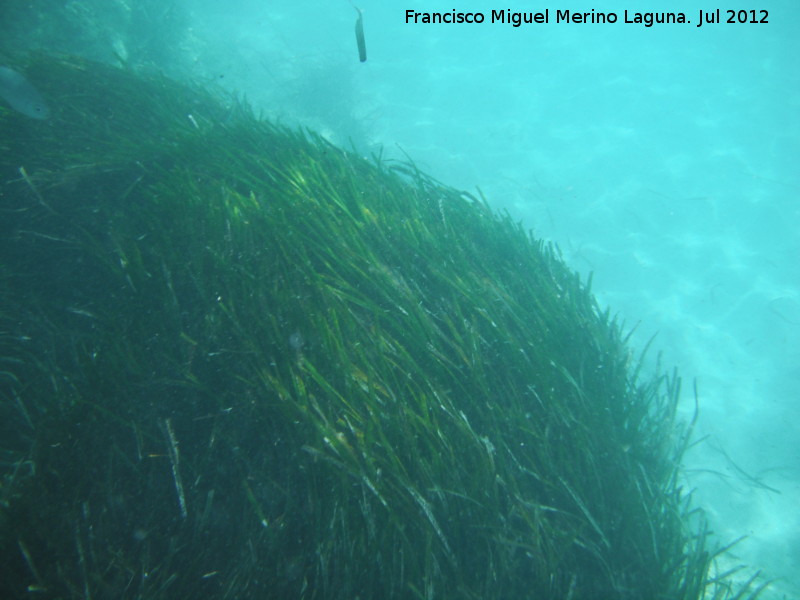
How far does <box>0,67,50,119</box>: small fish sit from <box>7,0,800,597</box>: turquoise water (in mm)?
7128

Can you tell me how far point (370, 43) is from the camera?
18703 millimetres

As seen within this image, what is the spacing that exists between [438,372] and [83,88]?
6071 mm

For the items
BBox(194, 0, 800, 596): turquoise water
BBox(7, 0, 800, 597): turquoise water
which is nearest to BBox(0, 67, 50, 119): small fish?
BBox(194, 0, 800, 596): turquoise water

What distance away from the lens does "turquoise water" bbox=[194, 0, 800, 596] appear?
7043 mm

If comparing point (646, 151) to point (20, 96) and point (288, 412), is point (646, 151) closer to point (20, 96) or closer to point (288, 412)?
point (288, 412)

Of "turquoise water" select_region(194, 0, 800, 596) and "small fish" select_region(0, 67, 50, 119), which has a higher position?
"turquoise water" select_region(194, 0, 800, 596)

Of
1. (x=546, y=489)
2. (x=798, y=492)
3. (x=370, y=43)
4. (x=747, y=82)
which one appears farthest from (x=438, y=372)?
(x=747, y=82)

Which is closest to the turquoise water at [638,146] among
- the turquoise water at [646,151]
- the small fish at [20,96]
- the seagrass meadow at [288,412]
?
the turquoise water at [646,151]

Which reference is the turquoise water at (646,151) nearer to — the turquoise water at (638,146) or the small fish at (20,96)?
the turquoise water at (638,146)

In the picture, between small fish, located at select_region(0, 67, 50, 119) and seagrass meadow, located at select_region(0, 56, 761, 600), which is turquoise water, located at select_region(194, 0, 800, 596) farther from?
small fish, located at select_region(0, 67, 50, 119)

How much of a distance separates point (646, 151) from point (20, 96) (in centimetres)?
1661

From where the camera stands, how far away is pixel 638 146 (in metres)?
14.1

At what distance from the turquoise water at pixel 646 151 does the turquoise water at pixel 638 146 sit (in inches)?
2.1

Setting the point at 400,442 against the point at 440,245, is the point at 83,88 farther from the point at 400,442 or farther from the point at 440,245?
the point at 400,442
